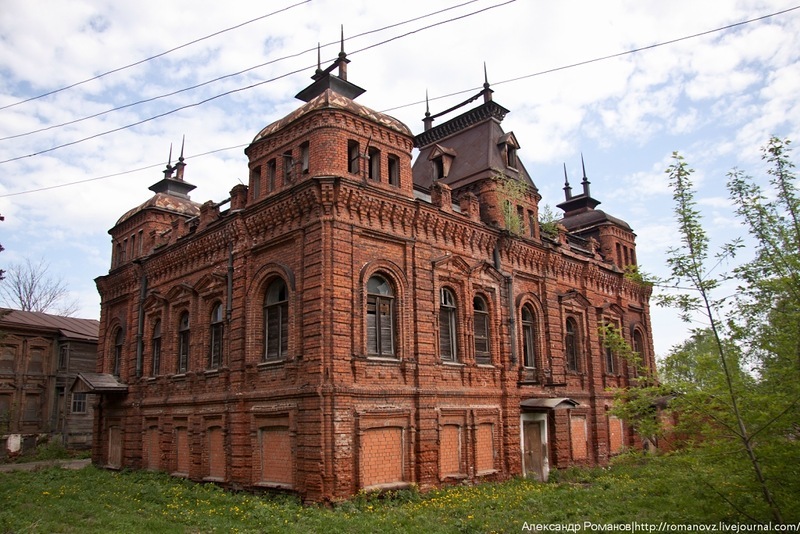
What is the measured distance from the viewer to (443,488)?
16094 mm

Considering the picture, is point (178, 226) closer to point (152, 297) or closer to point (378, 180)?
point (152, 297)

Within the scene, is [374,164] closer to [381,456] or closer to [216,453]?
[381,456]

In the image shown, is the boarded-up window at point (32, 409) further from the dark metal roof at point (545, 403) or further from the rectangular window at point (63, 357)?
the dark metal roof at point (545, 403)

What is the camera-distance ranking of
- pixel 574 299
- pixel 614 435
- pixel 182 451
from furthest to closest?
pixel 614 435, pixel 574 299, pixel 182 451

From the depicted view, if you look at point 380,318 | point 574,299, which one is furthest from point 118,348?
point 574,299

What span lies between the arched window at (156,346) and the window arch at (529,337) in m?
13.1

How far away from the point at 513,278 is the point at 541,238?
9.45 ft

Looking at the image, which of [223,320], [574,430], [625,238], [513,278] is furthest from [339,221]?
[625,238]

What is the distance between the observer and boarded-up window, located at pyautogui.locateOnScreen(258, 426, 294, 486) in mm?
15133

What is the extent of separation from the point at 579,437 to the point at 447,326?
7.86 meters

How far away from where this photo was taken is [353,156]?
16.5m

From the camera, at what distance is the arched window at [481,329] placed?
18781 millimetres

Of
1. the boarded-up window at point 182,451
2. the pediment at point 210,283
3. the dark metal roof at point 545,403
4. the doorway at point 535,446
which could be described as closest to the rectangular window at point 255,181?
the pediment at point 210,283

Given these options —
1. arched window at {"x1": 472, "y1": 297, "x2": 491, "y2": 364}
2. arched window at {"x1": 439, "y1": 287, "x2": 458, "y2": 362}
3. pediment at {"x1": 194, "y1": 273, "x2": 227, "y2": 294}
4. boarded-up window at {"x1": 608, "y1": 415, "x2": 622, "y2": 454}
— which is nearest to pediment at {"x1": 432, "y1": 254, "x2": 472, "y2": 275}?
arched window at {"x1": 439, "y1": 287, "x2": 458, "y2": 362}
